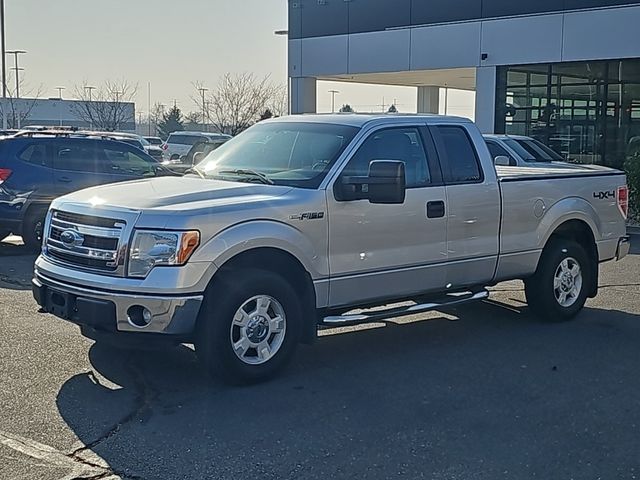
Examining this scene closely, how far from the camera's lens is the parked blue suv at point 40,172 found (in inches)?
474

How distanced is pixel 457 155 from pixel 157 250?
10.2 ft

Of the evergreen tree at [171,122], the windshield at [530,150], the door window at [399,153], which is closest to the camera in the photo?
the door window at [399,153]

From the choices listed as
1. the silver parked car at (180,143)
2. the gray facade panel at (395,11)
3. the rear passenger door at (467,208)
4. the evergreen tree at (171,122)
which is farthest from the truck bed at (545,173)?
the evergreen tree at (171,122)

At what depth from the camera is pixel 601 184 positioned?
29.3 ft

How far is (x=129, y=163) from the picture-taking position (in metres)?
13.5

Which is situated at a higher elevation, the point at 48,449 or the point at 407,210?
the point at 407,210

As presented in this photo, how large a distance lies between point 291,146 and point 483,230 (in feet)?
6.35

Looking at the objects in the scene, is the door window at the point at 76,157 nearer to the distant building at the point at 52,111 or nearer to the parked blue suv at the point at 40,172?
the parked blue suv at the point at 40,172

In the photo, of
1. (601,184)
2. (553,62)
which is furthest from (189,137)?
(601,184)

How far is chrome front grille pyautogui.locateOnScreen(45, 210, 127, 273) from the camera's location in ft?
19.1

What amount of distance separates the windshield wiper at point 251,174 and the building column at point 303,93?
2437 centimetres

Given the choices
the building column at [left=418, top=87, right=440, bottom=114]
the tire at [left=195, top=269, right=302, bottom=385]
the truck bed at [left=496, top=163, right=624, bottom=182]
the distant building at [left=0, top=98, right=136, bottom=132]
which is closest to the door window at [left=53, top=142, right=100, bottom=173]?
the truck bed at [left=496, top=163, right=624, bottom=182]

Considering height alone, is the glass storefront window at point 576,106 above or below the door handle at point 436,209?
above

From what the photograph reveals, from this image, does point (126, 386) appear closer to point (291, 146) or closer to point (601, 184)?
point (291, 146)
